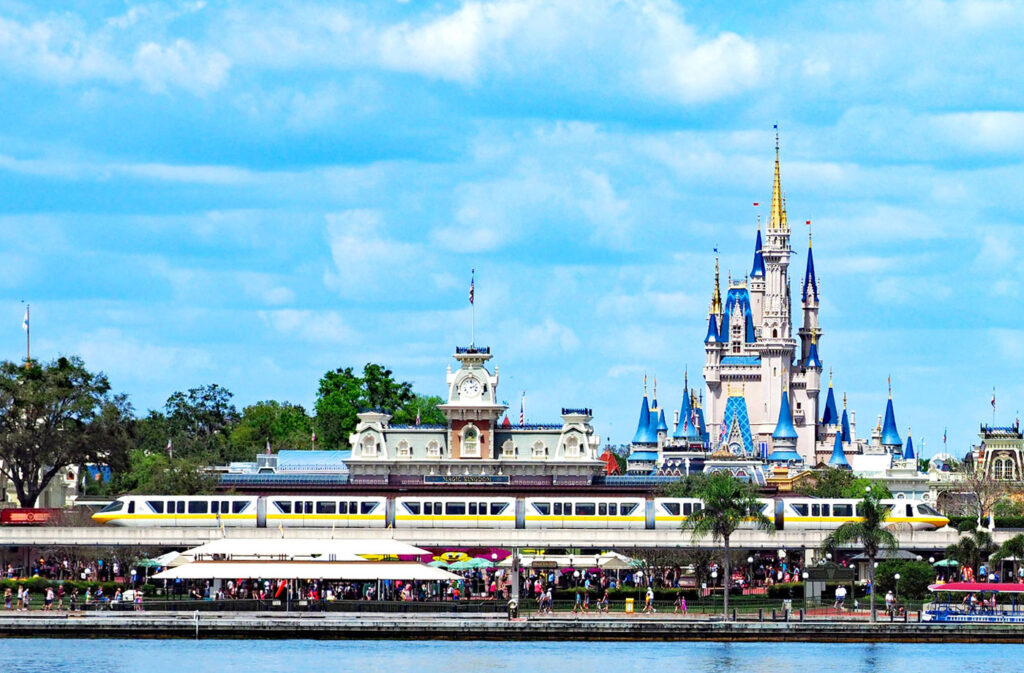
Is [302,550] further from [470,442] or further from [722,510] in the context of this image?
[470,442]

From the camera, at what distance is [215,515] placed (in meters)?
129

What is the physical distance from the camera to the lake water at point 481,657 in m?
91.9

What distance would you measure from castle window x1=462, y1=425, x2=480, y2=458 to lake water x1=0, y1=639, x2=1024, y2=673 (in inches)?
2142

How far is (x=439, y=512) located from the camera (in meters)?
130

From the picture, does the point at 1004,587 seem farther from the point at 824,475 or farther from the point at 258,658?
the point at 824,475

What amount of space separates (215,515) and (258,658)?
34675 millimetres

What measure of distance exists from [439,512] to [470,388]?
2653 centimetres

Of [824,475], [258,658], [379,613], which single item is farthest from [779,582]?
[824,475]

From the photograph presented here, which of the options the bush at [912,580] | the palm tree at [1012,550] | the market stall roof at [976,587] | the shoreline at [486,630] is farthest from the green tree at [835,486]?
the shoreline at [486,630]

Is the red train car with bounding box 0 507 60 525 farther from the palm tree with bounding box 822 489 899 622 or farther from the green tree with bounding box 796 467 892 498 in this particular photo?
the green tree with bounding box 796 467 892 498

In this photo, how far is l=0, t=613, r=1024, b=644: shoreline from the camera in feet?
324

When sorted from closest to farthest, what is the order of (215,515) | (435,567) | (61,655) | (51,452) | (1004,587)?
1. (61,655)
2. (1004,587)
3. (435,567)
4. (215,515)
5. (51,452)

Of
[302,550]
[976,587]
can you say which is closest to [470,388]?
[302,550]

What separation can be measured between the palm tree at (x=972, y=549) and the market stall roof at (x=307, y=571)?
30411 mm
